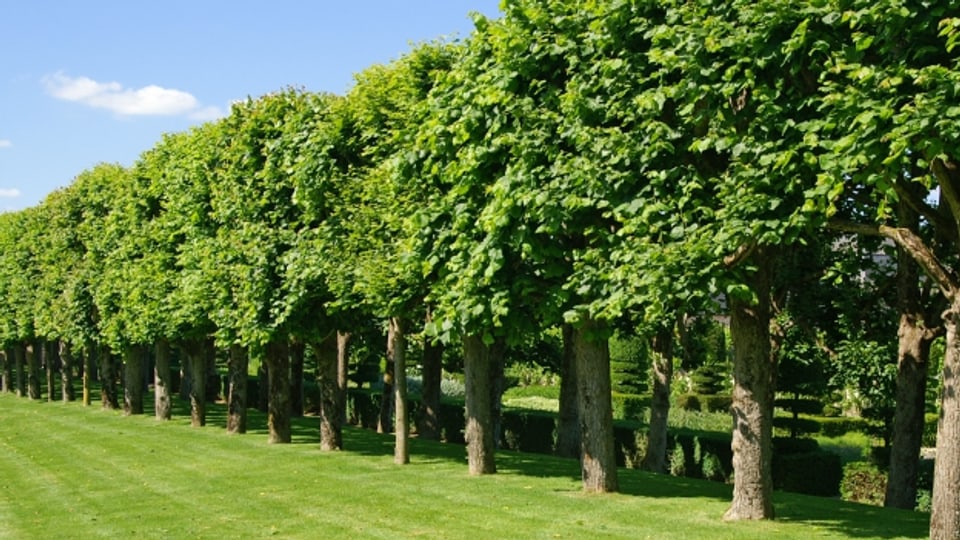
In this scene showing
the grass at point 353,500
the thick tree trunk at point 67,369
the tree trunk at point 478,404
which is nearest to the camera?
the grass at point 353,500

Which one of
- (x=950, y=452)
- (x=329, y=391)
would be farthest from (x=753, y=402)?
(x=329, y=391)

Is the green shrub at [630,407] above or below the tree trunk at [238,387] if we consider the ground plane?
below

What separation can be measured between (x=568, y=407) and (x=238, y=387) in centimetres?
1002

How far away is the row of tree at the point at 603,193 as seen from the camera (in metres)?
12.0

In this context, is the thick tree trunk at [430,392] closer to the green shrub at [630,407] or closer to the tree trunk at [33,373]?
the green shrub at [630,407]

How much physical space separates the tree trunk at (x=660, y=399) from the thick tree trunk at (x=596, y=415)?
7.34 meters

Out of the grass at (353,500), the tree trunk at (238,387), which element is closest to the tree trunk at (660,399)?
the grass at (353,500)

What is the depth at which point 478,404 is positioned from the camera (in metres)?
20.9

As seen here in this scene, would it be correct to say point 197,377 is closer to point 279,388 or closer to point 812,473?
point 279,388

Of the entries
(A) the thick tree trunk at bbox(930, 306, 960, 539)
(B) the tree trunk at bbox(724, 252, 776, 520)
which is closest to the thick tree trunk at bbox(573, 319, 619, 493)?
(B) the tree trunk at bbox(724, 252, 776, 520)

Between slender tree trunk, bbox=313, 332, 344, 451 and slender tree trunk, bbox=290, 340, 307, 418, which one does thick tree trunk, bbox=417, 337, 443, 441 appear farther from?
slender tree trunk, bbox=290, 340, 307, 418

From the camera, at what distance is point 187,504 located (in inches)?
753

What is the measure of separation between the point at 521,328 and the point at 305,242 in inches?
317

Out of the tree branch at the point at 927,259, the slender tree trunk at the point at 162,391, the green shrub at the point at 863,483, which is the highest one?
the tree branch at the point at 927,259
